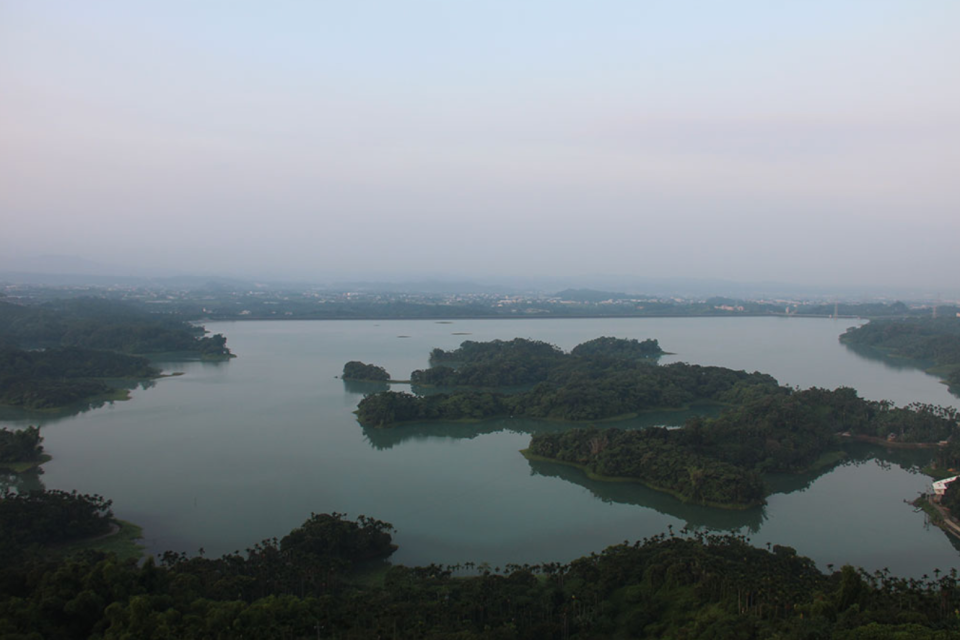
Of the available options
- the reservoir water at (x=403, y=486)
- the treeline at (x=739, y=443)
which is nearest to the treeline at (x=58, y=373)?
the reservoir water at (x=403, y=486)

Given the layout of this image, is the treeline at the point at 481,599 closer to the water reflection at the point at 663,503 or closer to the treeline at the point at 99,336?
the water reflection at the point at 663,503

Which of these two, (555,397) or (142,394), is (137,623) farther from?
(142,394)

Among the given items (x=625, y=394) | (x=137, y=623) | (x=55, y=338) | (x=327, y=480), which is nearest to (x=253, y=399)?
(x=327, y=480)

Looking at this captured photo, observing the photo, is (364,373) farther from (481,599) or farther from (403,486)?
(481,599)

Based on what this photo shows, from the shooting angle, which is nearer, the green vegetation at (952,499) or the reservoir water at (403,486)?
the reservoir water at (403,486)

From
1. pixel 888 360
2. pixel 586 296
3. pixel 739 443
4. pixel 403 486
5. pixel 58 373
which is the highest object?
pixel 586 296

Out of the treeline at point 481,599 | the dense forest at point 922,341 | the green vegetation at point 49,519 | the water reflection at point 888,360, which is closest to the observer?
the treeline at point 481,599

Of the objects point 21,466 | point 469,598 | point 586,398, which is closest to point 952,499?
point 469,598
